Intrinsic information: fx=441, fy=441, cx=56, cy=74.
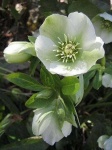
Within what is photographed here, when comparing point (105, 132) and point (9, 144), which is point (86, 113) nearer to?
point (105, 132)

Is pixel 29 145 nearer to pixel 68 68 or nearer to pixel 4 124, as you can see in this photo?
pixel 4 124

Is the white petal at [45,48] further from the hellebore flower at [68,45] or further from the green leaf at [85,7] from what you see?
the green leaf at [85,7]

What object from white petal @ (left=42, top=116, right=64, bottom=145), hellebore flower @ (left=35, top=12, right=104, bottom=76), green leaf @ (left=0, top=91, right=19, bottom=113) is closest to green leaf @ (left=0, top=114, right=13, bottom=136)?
green leaf @ (left=0, top=91, right=19, bottom=113)

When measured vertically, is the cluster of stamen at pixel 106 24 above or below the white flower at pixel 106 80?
above

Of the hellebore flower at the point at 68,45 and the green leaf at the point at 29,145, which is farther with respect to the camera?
the green leaf at the point at 29,145

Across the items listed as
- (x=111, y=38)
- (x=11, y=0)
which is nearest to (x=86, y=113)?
(x=111, y=38)

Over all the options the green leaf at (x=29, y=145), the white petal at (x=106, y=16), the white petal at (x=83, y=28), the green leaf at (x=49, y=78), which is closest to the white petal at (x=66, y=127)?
the green leaf at (x=49, y=78)
